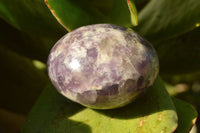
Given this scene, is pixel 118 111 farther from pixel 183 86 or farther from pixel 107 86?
pixel 183 86

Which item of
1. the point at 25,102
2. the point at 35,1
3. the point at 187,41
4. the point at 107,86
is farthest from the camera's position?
the point at 25,102

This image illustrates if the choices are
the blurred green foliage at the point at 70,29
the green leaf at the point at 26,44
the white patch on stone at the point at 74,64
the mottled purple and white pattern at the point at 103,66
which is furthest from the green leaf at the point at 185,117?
the green leaf at the point at 26,44

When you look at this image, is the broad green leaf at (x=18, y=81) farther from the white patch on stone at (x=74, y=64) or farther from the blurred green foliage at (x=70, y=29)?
the white patch on stone at (x=74, y=64)

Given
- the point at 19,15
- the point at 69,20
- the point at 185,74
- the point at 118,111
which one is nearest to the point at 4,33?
the point at 19,15

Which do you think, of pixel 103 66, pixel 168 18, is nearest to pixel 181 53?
pixel 168 18

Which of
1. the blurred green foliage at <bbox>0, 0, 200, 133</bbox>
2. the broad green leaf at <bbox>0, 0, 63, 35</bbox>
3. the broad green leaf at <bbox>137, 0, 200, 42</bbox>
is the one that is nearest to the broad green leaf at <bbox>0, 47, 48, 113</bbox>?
the blurred green foliage at <bbox>0, 0, 200, 133</bbox>

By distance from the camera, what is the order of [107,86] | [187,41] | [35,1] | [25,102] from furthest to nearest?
[25,102], [187,41], [35,1], [107,86]
